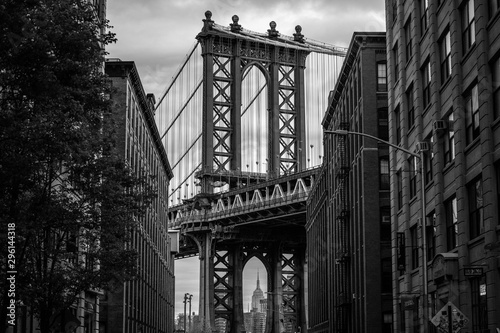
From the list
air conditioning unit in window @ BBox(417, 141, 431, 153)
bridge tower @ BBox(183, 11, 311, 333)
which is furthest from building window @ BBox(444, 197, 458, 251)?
bridge tower @ BBox(183, 11, 311, 333)

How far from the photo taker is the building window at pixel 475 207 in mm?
30719

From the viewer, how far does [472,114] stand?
3206 cm

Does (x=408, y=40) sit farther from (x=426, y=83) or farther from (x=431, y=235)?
(x=431, y=235)

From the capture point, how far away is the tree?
2216cm

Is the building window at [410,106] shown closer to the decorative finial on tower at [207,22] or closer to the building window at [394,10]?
the building window at [394,10]

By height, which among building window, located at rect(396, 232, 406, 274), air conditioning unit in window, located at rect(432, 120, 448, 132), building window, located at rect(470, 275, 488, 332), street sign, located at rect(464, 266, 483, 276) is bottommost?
building window, located at rect(470, 275, 488, 332)

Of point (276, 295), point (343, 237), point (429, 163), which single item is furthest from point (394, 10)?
point (276, 295)

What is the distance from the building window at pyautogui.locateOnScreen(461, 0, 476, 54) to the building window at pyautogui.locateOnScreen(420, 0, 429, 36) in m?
6.16

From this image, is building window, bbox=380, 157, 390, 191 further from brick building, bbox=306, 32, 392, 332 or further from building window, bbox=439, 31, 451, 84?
building window, bbox=439, 31, 451, 84

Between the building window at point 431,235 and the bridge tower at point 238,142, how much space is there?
105 meters

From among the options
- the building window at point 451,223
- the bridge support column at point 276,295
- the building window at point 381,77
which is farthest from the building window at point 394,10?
the bridge support column at point 276,295

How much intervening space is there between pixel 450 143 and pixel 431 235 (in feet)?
16.2

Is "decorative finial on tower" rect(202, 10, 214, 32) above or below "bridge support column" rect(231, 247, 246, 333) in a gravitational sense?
above

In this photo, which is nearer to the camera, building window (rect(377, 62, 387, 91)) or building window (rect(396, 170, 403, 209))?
building window (rect(396, 170, 403, 209))
